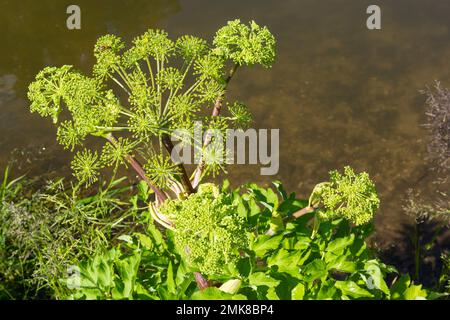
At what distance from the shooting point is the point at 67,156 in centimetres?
619

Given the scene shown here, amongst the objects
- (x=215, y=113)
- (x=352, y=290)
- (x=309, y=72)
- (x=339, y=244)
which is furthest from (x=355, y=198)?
(x=309, y=72)

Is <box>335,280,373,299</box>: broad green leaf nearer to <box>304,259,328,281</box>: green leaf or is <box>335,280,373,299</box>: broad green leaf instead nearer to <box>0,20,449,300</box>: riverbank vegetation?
<box>0,20,449,300</box>: riverbank vegetation

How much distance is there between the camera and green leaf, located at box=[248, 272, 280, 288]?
2.82 metres

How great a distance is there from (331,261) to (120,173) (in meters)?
3.49

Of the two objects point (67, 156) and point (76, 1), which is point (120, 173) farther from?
point (76, 1)

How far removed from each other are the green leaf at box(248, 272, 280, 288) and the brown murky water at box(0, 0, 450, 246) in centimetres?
291

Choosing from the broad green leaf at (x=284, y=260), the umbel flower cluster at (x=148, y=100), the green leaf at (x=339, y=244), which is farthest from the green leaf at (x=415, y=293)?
the umbel flower cluster at (x=148, y=100)

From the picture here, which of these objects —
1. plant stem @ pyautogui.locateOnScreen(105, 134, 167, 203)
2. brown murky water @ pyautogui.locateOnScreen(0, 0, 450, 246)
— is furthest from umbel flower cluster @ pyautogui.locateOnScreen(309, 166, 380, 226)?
brown murky water @ pyautogui.locateOnScreen(0, 0, 450, 246)

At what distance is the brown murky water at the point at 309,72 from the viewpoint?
19.7ft

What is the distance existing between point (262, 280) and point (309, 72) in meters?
4.34

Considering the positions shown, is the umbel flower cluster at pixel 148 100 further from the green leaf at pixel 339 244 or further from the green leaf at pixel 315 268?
the green leaf at pixel 339 244

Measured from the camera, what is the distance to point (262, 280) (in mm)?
2840
